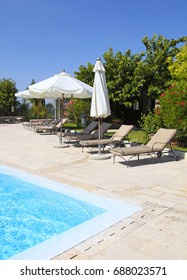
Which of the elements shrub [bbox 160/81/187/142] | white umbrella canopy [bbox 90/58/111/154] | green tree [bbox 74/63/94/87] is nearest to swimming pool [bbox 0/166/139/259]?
white umbrella canopy [bbox 90/58/111/154]

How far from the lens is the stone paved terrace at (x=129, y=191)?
359 centimetres

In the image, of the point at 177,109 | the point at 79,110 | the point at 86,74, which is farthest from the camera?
the point at 86,74

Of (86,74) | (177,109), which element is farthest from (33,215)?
(86,74)

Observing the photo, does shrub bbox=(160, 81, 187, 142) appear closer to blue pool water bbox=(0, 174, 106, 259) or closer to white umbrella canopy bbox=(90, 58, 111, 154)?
white umbrella canopy bbox=(90, 58, 111, 154)

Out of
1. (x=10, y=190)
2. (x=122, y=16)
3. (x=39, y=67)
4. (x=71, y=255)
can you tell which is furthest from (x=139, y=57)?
(x=71, y=255)

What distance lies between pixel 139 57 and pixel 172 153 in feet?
40.0

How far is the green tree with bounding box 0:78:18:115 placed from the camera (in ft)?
94.1

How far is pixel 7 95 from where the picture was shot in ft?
94.4

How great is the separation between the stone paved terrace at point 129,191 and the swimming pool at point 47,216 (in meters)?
0.24

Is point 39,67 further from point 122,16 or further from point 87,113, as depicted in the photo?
point 122,16

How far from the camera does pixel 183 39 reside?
794 inches

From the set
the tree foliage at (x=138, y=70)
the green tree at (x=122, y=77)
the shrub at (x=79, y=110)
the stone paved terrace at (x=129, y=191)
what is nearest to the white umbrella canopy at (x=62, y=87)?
the stone paved terrace at (x=129, y=191)

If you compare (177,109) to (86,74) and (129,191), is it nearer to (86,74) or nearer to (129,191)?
(129,191)

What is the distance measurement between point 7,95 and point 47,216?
25594mm
